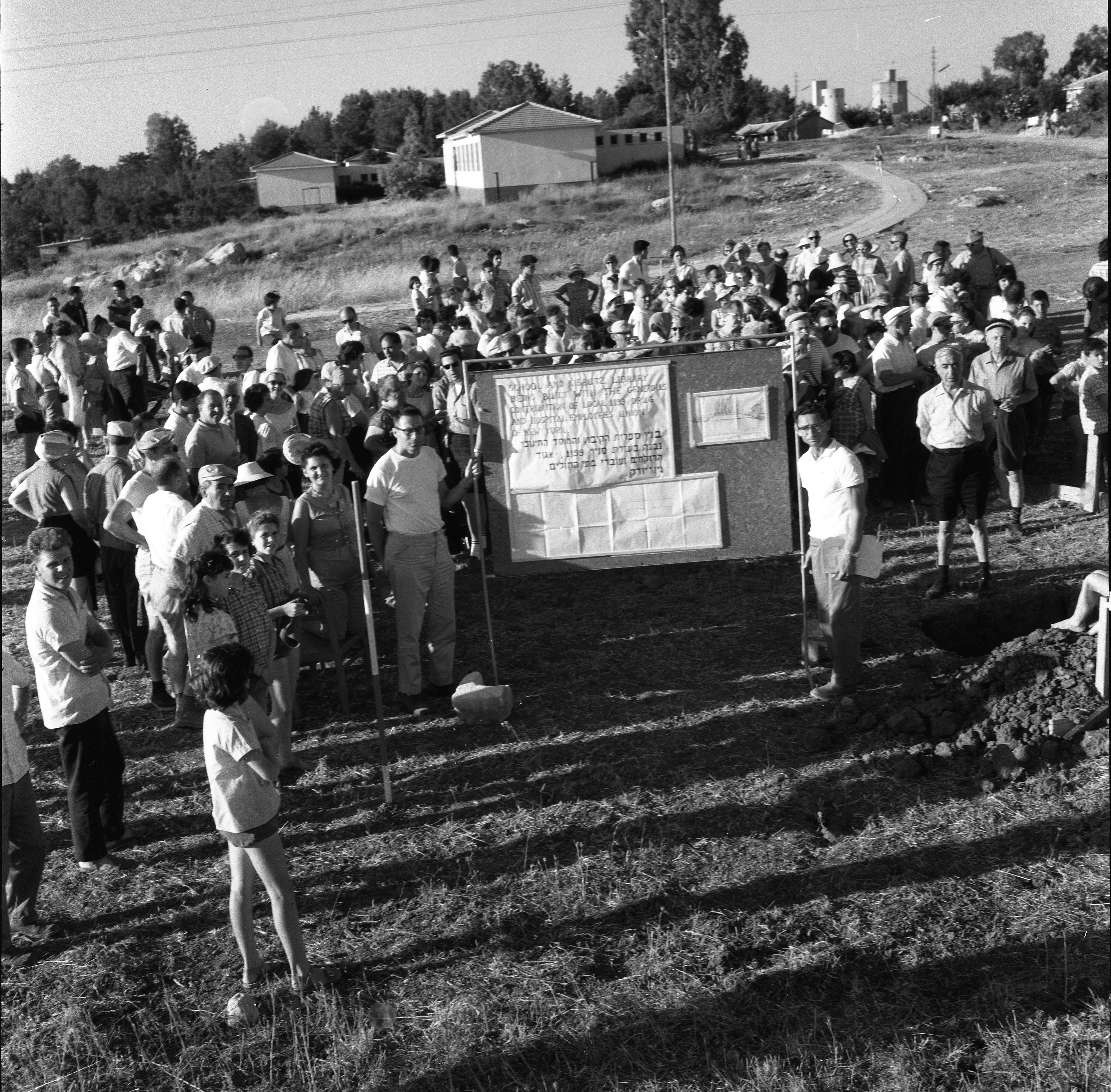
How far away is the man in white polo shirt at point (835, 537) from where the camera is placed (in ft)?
23.8

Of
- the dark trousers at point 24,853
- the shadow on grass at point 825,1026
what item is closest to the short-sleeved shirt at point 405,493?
the dark trousers at point 24,853

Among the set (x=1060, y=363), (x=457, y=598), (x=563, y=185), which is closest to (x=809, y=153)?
(x=563, y=185)

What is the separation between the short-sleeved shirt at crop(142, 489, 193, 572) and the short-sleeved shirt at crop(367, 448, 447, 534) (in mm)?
1111

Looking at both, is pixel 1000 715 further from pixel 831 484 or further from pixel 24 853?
pixel 24 853

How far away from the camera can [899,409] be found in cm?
1130

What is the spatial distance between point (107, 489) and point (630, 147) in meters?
53.3

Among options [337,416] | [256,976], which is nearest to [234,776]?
[256,976]

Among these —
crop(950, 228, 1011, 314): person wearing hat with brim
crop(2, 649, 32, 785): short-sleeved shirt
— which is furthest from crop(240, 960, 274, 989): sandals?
crop(950, 228, 1011, 314): person wearing hat with brim

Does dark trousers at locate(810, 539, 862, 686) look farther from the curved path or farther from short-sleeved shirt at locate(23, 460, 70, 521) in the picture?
the curved path

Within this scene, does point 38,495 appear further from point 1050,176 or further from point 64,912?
point 1050,176

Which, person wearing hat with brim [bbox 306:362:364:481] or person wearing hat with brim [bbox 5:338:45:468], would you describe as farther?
person wearing hat with brim [bbox 5:338:45:468]

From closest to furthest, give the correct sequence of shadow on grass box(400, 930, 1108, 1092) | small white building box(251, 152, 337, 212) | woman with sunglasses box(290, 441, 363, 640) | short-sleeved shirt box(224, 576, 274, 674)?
shadow on grass box(400, 930, 1108, 1092) → short-sleeved shirt box(224, 576, 274, 674) → woman with sunglasses box(290, 441, 363, 640) → small white building box(251, 152, 337, 212)

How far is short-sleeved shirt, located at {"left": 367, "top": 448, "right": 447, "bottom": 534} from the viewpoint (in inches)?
296

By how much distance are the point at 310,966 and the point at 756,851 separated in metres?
2.17
